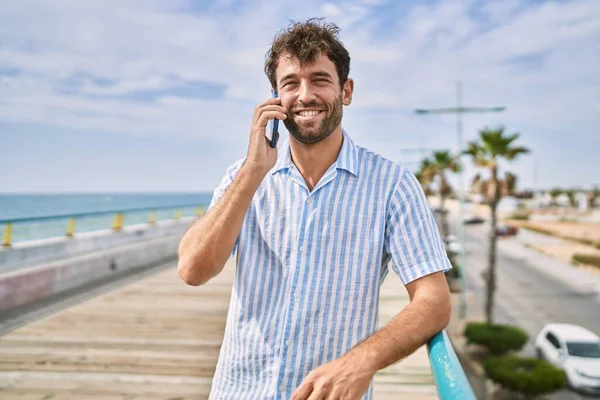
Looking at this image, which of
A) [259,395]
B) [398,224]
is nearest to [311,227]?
[398,224]

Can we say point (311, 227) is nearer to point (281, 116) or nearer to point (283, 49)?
point (281, 116)

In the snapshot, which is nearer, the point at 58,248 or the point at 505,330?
the point at 58,248

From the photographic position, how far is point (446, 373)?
1.26m

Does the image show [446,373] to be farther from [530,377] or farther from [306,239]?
[530,377]

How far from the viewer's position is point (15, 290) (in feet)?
21.6

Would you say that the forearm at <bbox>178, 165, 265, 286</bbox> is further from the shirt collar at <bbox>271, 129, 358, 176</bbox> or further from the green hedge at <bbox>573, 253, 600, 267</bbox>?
the green hedge at <bbox>573, 253, 600, 267</bbox>

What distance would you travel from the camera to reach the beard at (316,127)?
1.70 m

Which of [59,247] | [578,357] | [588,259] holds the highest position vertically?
[59,247]

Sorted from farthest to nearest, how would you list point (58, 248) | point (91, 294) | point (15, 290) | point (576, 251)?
point (576, 251)
point (58, 248)
point (91, 294)
point (15, 290)

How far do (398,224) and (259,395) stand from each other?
2.04ft

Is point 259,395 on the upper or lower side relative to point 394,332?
lower

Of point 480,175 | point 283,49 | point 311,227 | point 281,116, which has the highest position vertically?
point 480,175

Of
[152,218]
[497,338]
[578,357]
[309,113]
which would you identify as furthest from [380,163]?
[578,357]

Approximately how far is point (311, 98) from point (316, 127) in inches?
3.4
